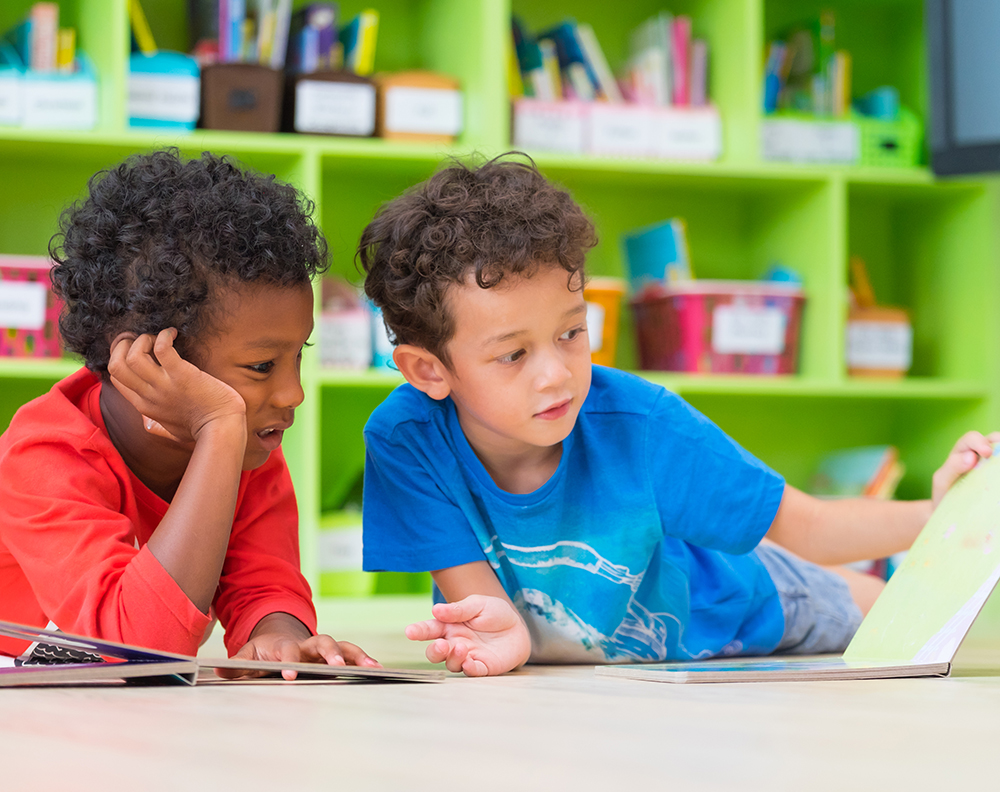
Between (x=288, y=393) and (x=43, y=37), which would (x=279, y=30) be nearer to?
(x=43, y=37)

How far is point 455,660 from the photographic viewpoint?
89cm

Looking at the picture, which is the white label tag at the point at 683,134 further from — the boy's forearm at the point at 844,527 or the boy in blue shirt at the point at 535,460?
the boy's forearm at the point at 844,527

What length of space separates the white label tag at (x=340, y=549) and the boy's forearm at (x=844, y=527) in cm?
109

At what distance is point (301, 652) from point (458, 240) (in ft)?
1.35

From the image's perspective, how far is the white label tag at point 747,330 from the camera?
2.15 metres

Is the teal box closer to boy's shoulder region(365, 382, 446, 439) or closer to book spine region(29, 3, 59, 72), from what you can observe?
book spine region(29, 3, 59, 72)

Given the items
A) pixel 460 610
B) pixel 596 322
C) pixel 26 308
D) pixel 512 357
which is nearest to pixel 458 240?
pixel 512 357

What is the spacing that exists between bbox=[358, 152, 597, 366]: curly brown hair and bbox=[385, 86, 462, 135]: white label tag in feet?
3.19

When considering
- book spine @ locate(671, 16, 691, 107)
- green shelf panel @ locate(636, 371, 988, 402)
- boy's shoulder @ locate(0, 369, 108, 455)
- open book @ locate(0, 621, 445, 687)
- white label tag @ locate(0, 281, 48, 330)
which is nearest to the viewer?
open book @ locate(0, 621, 445, 687)

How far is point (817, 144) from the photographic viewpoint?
90.4 inches

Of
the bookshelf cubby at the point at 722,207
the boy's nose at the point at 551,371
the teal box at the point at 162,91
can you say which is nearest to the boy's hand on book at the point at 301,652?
the boy's nose at the point at 551,371

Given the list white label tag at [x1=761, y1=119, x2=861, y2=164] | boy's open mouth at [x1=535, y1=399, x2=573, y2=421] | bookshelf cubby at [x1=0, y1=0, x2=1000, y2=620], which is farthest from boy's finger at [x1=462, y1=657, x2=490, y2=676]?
white label tag at [x1=761, y1=119, x2=861, y2=164]

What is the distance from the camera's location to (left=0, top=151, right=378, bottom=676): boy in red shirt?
82 centimetres

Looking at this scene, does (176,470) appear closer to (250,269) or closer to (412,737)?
(250,269)
